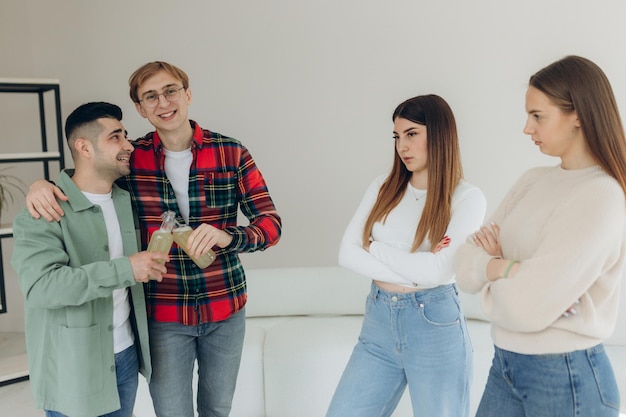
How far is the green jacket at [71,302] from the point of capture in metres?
1.51

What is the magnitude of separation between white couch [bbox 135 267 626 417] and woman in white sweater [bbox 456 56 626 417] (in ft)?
4.60

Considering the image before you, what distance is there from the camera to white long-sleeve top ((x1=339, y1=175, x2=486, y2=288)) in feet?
5.43

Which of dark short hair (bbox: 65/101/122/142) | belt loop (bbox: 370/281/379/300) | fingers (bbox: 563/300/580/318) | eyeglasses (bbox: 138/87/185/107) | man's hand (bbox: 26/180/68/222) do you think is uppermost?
eyeglasses (bbox: 138/87/185/107)

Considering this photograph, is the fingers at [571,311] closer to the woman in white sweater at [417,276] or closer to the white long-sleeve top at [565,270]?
the white long-sleeve top at [565,270]

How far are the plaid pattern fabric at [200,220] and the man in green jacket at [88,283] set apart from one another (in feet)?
0.28

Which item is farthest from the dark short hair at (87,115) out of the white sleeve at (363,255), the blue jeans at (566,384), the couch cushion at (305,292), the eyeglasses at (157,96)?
the couch cushion at (305,292)

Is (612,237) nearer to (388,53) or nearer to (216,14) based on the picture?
(388,53)

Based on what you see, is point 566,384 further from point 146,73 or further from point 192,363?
point 146,73

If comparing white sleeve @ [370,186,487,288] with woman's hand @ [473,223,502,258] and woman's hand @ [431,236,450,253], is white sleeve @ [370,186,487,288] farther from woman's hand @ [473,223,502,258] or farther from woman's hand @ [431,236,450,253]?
woman's hand @ [473,223,502,258]

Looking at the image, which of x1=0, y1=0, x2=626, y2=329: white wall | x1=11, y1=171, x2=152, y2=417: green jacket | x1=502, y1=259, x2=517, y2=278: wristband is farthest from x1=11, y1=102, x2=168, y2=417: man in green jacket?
x1=0, y1=0, x2=626, y2=329: white wall

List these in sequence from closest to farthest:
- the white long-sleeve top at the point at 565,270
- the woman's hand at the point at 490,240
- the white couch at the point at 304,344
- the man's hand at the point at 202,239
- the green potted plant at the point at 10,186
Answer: the white long-sleeve top at the point at 565,270
the woman's hand at the point at 490,240
the man's hand at the point at 202,239
the white couch at the point at 304,344
the green potted plant at the point at 10,186

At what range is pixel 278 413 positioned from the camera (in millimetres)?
2738

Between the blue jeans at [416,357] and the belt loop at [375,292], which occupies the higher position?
the belt loop at [375,292]

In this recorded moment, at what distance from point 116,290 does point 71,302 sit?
20cm
